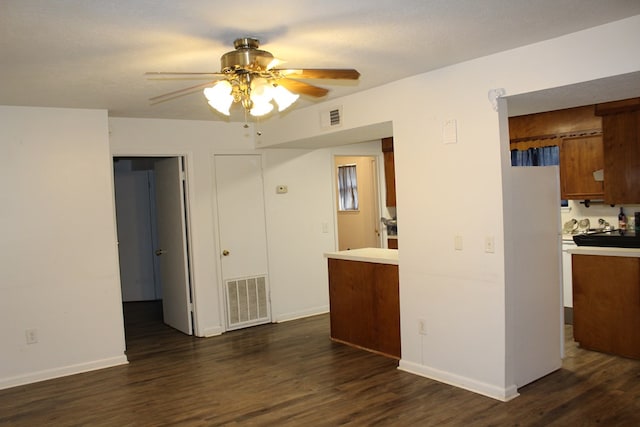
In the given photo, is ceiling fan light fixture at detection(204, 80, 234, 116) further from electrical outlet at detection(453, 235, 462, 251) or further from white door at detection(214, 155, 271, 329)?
white door at detection(214, 155, 271, 329)

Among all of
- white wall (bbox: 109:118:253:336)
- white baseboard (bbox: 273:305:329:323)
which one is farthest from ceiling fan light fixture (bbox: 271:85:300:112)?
white baseboard (bbox: 273:305:329:323)

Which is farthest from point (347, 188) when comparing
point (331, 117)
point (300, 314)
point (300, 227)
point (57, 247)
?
point (57, 247)

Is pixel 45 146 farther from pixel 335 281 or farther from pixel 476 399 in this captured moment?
pixel 476 399

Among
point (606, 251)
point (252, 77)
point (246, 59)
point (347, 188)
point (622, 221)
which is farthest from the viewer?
point (347, 188)

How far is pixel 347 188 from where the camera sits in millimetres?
8039

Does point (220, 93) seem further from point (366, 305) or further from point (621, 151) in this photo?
point (621, 151)

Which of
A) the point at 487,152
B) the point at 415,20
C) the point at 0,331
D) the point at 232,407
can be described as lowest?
the point at 232,407

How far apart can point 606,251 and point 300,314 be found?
3.49 m

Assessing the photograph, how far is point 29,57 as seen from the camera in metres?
3.10

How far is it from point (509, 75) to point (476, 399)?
89.1 inches

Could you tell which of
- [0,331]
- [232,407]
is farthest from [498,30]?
[0,331]

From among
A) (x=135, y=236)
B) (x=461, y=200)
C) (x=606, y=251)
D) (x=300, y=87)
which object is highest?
(x=300, y=87)

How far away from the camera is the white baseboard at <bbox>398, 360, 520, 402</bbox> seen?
11.9 feet

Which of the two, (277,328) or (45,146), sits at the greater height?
(45,146)
